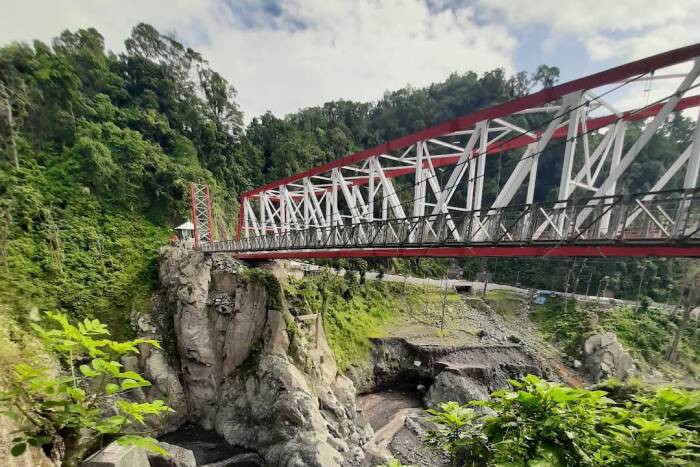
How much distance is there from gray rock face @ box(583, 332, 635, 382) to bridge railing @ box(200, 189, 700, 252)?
20.9 m

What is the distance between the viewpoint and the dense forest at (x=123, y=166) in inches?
583

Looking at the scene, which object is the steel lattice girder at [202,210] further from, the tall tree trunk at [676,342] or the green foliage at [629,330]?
the tall tree trunk at [676,342]

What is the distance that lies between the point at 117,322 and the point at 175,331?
2.87 meters

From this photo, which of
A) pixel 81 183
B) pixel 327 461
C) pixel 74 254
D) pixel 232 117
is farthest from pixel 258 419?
pixel 232 117

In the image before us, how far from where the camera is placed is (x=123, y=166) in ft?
72.7

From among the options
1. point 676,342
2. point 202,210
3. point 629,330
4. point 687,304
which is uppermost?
point 202,210

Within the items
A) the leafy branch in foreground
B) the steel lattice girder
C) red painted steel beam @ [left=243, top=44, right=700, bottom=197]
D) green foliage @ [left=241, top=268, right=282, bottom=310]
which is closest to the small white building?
the steel lattice girder

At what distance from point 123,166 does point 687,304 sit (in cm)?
5012

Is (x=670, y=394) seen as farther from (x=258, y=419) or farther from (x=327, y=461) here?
(x=258, y=419)

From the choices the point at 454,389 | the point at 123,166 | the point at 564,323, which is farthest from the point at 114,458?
the point at 564,323

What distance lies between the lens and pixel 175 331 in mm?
15688

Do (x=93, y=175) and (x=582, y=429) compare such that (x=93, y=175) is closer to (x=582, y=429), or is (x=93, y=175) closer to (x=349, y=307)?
(x=349, y=307)

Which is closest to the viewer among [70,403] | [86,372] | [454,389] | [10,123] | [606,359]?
[86,372]

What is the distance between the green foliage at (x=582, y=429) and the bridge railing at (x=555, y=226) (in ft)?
13.4
